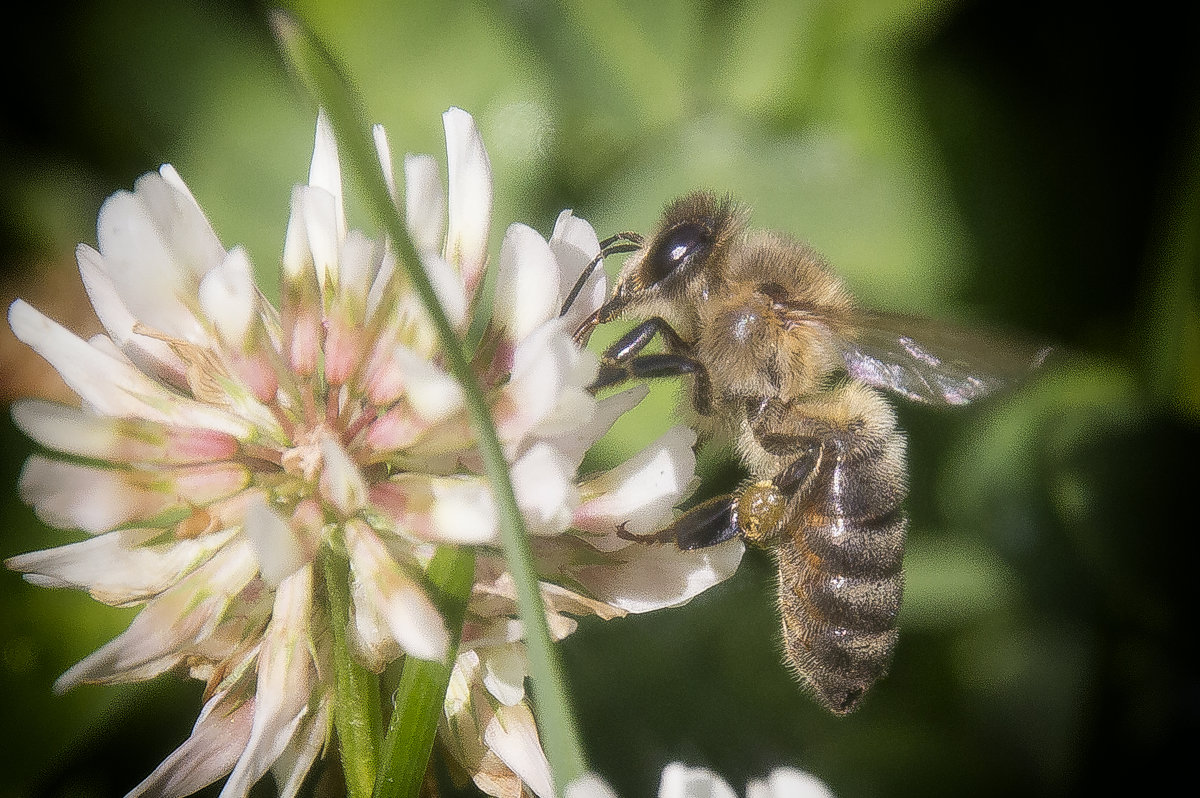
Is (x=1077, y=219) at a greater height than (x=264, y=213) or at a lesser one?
lesser

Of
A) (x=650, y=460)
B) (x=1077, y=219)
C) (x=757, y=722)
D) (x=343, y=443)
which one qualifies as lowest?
(x=757, y=722)

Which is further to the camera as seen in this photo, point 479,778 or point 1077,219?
point 1077,219

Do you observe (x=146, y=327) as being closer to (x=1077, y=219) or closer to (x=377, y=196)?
(x=377, y=196)

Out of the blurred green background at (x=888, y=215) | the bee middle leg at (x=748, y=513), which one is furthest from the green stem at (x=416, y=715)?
the blurred green background at (x=888, y=215)


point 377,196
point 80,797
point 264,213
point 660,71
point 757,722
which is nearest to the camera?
point 377,196

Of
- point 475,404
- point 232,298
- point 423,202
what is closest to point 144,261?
point 232,298

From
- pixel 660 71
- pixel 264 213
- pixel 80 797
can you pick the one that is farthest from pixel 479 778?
pixel 660 71
